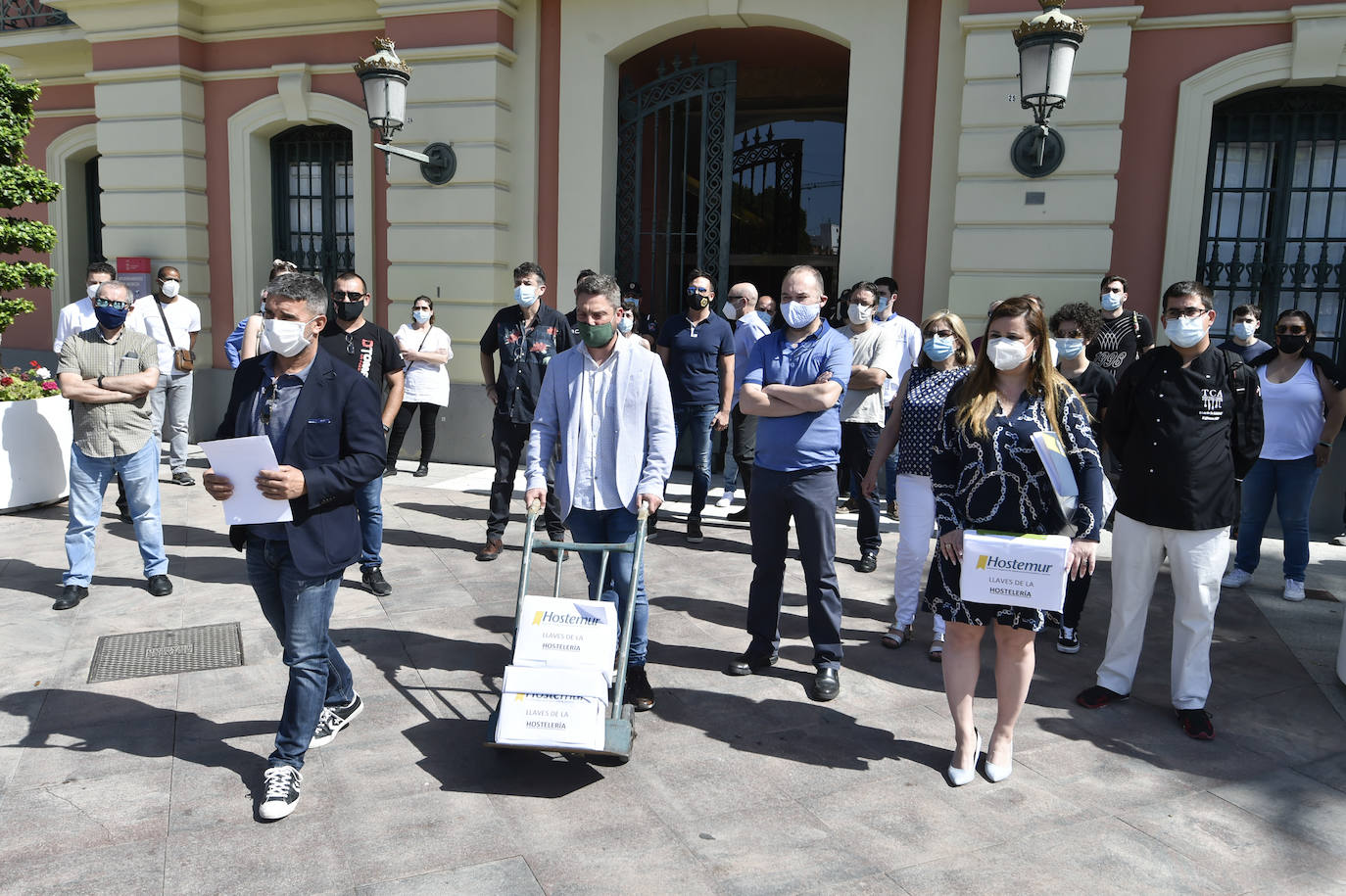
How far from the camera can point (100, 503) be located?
571 cm

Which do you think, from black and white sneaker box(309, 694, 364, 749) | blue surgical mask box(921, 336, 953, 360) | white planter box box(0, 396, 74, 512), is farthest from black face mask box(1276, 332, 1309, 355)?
white planter box box(0, 396, 74, 512)

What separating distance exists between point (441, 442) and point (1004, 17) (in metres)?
6.89

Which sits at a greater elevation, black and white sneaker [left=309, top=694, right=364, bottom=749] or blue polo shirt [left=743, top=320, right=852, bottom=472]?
Result: blue polo shirt [left=743, top=320, right=852, bottom=472]

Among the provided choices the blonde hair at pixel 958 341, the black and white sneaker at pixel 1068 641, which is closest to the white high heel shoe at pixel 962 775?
the black and white sneaker at pixel 1068 641

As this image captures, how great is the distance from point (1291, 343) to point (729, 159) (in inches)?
218

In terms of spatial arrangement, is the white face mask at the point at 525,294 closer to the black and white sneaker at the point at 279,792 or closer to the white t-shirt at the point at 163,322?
the black and white sneaker at the point at 279,792

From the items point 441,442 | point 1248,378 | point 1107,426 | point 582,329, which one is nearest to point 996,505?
point 1107,426

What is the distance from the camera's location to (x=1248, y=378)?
4.28 metres

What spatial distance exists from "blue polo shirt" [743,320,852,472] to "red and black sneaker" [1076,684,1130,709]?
158cm

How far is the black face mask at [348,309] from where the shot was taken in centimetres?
580

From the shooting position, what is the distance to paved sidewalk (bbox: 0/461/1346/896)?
3.11 metres

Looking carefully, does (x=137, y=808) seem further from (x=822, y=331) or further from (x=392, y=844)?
(x=822, y=331)

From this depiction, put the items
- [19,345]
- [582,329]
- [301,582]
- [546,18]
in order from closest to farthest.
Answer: [301,582]
[582,329]
[546,18]
[19,345]

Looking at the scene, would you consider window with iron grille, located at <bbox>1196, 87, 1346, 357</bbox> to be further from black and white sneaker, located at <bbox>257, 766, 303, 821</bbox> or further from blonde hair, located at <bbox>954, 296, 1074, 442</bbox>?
black and white sneaker, located at <bbox>257, 766, 303, 821</bbox>
